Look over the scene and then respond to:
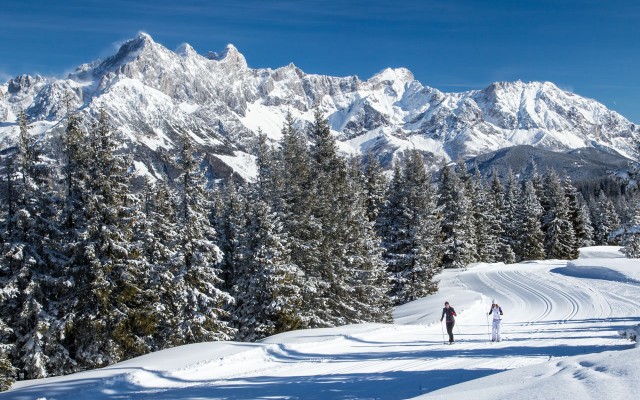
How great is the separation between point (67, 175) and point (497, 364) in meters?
18.9

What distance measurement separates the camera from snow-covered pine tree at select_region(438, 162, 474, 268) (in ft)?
178

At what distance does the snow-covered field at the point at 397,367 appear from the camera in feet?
25.2

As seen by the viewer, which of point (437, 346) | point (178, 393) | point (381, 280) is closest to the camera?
point (178, 393)

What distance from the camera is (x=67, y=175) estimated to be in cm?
2303

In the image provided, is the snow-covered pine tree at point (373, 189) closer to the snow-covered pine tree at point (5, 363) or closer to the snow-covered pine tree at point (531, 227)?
the snow-covered pine tree at point (531, 227)

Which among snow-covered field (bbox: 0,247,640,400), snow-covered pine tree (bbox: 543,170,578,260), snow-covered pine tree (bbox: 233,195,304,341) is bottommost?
snow-covered field (bbox: 0,247,640,400)

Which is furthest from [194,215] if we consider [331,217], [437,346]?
[437,346]

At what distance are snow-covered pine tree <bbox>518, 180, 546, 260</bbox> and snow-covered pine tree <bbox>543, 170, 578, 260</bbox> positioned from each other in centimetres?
192

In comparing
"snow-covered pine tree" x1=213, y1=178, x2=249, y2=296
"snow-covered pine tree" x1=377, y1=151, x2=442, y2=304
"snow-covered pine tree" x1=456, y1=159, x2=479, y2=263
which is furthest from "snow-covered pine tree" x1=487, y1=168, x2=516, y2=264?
"snow-covered pine tree" x1=213, y1=178, x2=249, y2=296

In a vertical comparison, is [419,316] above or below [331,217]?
below

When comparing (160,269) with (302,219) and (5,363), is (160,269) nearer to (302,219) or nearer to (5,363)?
(5,363)

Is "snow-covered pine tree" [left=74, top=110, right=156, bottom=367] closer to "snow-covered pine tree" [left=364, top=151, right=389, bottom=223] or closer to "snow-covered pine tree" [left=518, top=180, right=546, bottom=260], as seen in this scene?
"snow-covered pine tree" [left=364, top=151, right=389, bottom=223]

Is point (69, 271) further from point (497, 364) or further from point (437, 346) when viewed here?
point (497, 364)

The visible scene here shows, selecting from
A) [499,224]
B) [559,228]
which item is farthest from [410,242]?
[559,228]
